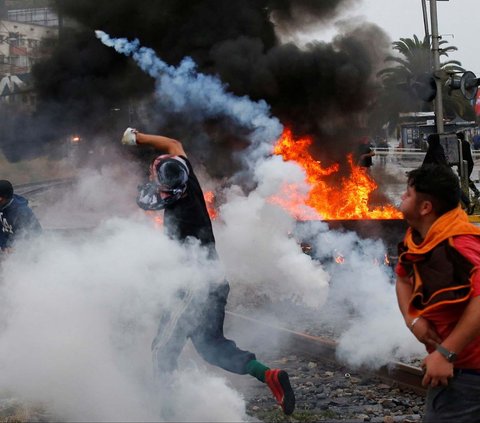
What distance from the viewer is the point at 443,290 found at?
2.73m

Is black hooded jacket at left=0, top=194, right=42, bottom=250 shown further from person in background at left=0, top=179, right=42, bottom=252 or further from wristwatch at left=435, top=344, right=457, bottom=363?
wristwatch at left=435, top=344, right=457, bottom=363

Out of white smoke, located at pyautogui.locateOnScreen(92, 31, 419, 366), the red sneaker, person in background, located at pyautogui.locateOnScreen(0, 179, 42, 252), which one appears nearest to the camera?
the red sneaker

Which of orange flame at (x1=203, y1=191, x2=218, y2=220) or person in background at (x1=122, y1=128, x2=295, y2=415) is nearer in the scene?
person in background at (x1=122, y1=128, x2=295, y2=415)

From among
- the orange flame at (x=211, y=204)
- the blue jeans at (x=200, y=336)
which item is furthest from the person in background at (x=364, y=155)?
the blue jeans at (x=200, y=336)

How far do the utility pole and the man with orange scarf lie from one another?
10.7m

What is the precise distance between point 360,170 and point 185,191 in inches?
462

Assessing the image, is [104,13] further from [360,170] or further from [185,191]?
[185,191]

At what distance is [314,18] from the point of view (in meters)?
17.4

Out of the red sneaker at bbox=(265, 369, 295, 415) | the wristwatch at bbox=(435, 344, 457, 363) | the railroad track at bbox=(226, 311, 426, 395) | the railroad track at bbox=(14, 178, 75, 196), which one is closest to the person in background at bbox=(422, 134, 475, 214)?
the railroad track at bbox=(226, 311, 426, 395)

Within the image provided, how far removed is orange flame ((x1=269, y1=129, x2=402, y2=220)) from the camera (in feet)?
45.8

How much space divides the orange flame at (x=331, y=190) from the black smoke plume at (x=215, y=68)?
1.59 feet

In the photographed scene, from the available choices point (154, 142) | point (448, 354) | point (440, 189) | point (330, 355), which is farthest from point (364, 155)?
point (448, 354)

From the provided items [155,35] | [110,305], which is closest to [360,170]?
[155,35]

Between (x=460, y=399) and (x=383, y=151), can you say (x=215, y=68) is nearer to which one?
(x=383, y=151)
